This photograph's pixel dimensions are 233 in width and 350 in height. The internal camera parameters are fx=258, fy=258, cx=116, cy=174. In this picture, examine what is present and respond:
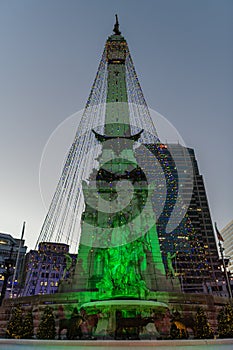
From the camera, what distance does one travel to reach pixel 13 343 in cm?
1237

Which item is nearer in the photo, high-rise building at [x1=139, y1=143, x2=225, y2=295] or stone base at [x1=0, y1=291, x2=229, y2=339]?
stone base at [x1=0, y1=291, x2=229, y2=339]

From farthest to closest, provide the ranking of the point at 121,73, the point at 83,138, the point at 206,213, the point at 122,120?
the point at 206,213, the point at 121,73, the point at 122,120, the point at 83,138

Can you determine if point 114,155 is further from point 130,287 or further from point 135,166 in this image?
point 130,287

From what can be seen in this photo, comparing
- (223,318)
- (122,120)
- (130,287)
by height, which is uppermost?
(122,120)

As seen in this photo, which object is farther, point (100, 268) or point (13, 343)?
point (100, 268)

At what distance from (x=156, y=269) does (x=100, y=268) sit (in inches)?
199

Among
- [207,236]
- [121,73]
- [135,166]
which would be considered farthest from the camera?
[207,236]

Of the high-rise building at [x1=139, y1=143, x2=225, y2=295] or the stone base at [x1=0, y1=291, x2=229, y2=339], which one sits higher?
the high-rise building at [x1=139, y1=143, x2=225, y2=295]

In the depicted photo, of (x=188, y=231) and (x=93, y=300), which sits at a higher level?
(x=188, y=231)

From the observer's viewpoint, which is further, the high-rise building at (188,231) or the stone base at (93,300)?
the high-rise building at (188,231)

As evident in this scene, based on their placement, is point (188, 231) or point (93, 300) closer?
point (93, 300)

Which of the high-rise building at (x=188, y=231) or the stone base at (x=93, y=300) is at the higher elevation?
the high-rise building at (x=188, y=231)

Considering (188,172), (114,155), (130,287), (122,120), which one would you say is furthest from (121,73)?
(188,172)

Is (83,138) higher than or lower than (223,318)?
higher
